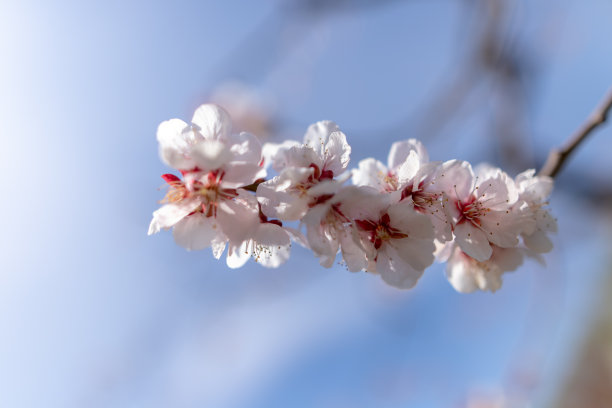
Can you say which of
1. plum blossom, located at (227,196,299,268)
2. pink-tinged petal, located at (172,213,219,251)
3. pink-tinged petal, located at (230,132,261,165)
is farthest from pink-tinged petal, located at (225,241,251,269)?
pink-tinged petal, located at (230,132,261,165)

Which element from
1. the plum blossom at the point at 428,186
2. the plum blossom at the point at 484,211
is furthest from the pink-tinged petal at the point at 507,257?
the plum blossom at the point at 428,186

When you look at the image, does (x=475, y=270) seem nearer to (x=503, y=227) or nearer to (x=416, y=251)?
(x=503, y=227)

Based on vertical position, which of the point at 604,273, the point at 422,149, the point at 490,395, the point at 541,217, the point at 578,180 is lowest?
the point at 604,273

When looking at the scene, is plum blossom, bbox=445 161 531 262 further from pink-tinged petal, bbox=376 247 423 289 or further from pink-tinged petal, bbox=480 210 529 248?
pink-tinged petal, bbox=376 247 423 289

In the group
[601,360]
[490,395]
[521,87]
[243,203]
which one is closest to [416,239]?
[243,203]

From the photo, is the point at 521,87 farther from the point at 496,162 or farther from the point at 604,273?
the point at 604,273

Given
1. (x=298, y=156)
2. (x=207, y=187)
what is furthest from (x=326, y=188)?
(x=207, y=187)

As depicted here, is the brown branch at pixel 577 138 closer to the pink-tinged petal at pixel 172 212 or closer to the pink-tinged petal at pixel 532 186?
the pink-tinged petal at pixel 532 186
